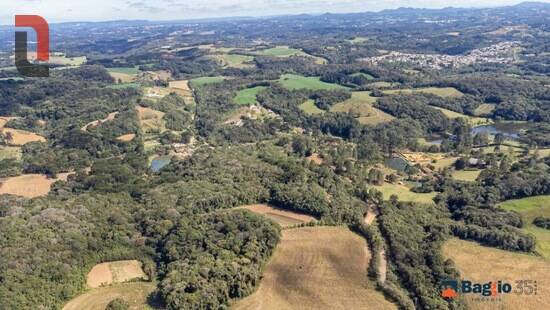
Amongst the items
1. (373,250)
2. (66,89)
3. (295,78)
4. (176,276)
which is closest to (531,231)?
(373,250)

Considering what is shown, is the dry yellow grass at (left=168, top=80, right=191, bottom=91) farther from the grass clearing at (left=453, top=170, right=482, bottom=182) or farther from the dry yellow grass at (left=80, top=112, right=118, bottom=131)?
the grass clearing at (left=453, top=170, right=482, bottom=182)

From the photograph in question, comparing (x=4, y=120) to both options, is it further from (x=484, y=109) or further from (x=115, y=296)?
(x=484, y=109)

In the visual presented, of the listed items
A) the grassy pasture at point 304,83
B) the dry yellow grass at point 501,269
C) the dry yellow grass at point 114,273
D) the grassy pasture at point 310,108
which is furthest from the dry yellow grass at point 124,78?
the dry yellow grass at point 501,269

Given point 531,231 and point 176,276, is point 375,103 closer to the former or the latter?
point 531,231

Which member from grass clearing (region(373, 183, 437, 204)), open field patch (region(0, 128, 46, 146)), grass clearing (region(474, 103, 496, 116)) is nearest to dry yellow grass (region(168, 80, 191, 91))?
open field patch (region(0, 128, 46, 146))

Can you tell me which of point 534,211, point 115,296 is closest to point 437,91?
point 534,211
